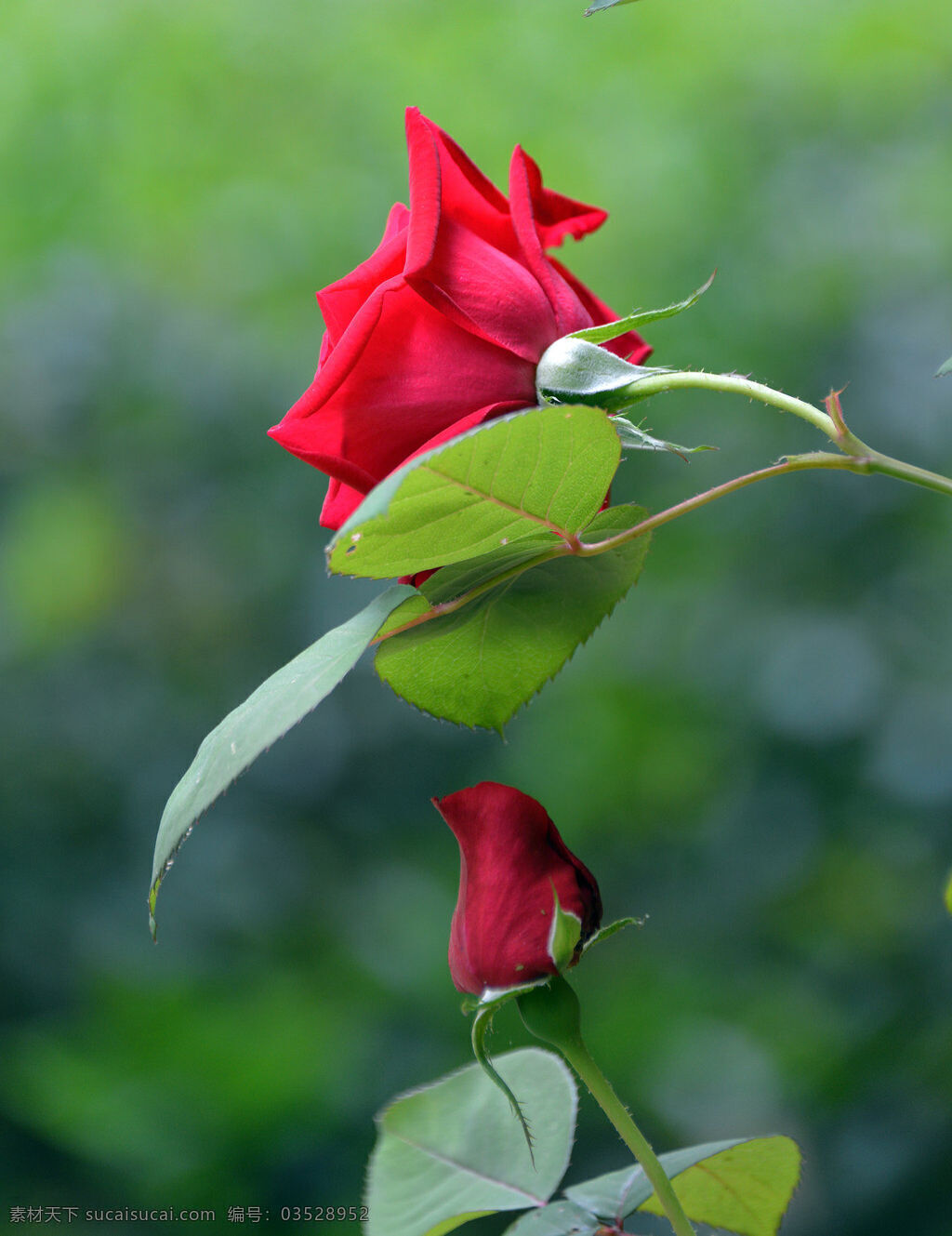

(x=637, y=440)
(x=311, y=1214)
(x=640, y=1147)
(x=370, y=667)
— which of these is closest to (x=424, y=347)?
(x=637, y=440)

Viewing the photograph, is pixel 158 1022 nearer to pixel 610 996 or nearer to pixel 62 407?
pixel 610 996

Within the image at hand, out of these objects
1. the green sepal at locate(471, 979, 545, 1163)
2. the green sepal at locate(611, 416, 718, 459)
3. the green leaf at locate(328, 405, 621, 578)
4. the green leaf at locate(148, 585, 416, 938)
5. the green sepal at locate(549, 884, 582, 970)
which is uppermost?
the green sepal at locate(611, 416, 718, 459)

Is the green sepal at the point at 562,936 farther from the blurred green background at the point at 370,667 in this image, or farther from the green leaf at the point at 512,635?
the blurred green background at the point at 370,667

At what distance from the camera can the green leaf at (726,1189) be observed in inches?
10.4

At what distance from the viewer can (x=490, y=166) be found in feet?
3.47

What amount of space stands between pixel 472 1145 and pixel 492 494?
0.19 metres

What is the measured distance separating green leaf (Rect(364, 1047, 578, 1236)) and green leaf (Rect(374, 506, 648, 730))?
0.37 ft

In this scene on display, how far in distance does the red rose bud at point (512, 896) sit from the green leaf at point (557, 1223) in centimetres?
7

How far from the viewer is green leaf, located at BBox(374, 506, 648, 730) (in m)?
0.22

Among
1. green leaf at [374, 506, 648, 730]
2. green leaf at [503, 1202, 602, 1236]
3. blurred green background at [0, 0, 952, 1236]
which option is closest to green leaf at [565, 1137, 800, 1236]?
green leaf at [503, 1202, 602, 1236]

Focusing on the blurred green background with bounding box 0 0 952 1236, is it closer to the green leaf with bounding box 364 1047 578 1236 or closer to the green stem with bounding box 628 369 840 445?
the green leaf with bounding box 364 1047 578 1236

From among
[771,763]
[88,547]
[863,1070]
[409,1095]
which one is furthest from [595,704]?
[409,1095]

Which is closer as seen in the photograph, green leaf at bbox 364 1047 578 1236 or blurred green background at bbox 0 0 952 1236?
green leaf at bbox 364 1047 578 1236

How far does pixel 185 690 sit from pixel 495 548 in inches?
31.8
